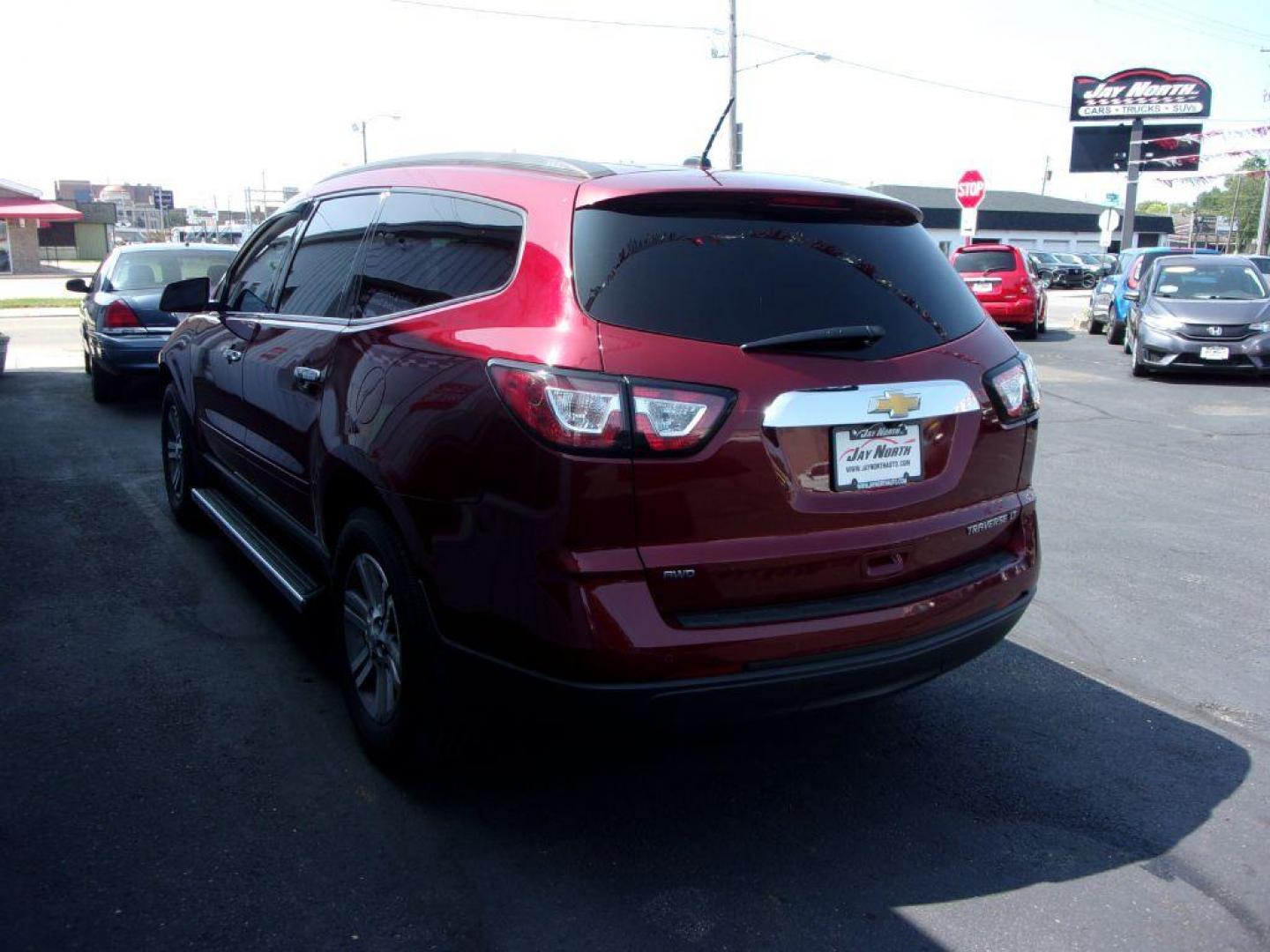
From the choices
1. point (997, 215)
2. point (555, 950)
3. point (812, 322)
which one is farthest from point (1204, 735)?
point (997, 215)

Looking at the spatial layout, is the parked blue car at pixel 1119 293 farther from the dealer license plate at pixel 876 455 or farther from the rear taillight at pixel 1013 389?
the dealer license plate at pixel 876 455

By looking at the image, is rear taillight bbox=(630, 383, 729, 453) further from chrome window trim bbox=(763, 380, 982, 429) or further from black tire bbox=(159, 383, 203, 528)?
black tire bbox=(159, 383, 203, 528)

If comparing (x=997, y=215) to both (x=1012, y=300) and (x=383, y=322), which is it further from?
(x=383, y=322)

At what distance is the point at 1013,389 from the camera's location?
341 cm

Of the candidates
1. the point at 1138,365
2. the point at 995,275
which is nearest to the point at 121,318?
the point at 1138,365

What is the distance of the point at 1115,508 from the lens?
7.33 meters

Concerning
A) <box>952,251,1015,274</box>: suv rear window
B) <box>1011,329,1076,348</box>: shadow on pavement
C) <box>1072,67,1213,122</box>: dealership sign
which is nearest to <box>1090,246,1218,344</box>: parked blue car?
<box>1011,329,1076,348</box>: shadow on pavement

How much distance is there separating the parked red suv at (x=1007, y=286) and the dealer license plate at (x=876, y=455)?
17.9 m

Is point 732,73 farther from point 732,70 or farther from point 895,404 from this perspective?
point 895,404

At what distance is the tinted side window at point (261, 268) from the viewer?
15.9ft

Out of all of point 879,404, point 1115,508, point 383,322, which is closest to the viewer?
point 879,404

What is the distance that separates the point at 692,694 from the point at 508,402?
0.87 metres

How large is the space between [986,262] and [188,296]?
59.3 ft

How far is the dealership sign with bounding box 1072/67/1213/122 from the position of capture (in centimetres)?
4253
